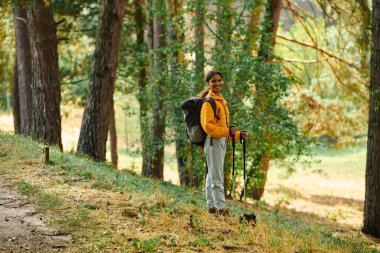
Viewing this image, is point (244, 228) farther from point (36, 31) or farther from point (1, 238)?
point (36, 31)

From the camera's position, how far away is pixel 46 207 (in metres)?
6.61

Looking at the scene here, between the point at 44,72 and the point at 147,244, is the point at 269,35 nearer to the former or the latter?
the point at 44,72

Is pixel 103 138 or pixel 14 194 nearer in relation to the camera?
pixel 14 194

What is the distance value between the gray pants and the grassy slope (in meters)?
0.29

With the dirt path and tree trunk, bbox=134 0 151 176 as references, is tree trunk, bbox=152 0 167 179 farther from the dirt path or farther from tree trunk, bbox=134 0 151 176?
the dirt path

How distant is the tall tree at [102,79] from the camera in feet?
37.9

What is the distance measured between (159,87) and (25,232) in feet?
29.4

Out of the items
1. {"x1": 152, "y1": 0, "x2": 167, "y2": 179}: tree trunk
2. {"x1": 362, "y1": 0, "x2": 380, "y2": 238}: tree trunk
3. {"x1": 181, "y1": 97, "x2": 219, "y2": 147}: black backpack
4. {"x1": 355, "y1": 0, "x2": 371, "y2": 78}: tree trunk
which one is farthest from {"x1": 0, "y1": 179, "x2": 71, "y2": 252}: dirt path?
{"x1": 355, "y1": 0, "x2": 371, "y2": 78}: tree trunk

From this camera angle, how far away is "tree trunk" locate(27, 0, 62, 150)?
11953 mm

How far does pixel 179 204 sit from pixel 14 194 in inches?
85.7

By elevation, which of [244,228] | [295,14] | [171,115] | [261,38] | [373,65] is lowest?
[244,228]

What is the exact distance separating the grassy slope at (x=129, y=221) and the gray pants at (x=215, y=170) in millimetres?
290

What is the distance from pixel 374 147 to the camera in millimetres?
11031

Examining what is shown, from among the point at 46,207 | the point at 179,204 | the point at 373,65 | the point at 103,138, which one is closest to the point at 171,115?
the point at 103,138
